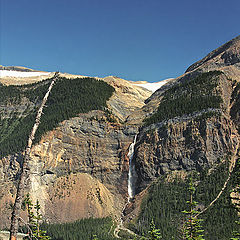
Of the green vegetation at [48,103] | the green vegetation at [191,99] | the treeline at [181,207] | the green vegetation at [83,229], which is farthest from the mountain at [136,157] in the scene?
the green vegetation at [83,229]

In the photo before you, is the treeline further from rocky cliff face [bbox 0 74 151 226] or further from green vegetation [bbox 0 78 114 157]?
green vegetation [bbox 0 78 114 157]

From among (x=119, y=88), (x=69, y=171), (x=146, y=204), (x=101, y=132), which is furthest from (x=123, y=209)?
(x=119, y=88)

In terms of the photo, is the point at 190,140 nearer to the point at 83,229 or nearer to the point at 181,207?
the point at 181,207

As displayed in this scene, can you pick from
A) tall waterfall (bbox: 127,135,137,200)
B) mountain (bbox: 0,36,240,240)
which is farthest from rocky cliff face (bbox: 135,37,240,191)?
Answer: tall waterfall (bbox: 127,135,137,200)

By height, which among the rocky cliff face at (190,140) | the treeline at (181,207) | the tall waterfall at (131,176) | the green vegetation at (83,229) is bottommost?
the green vegetation at (83,229)

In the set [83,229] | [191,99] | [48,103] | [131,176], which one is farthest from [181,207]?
[48,103]

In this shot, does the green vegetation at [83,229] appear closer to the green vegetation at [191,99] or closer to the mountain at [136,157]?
the mountain at [136,157]
